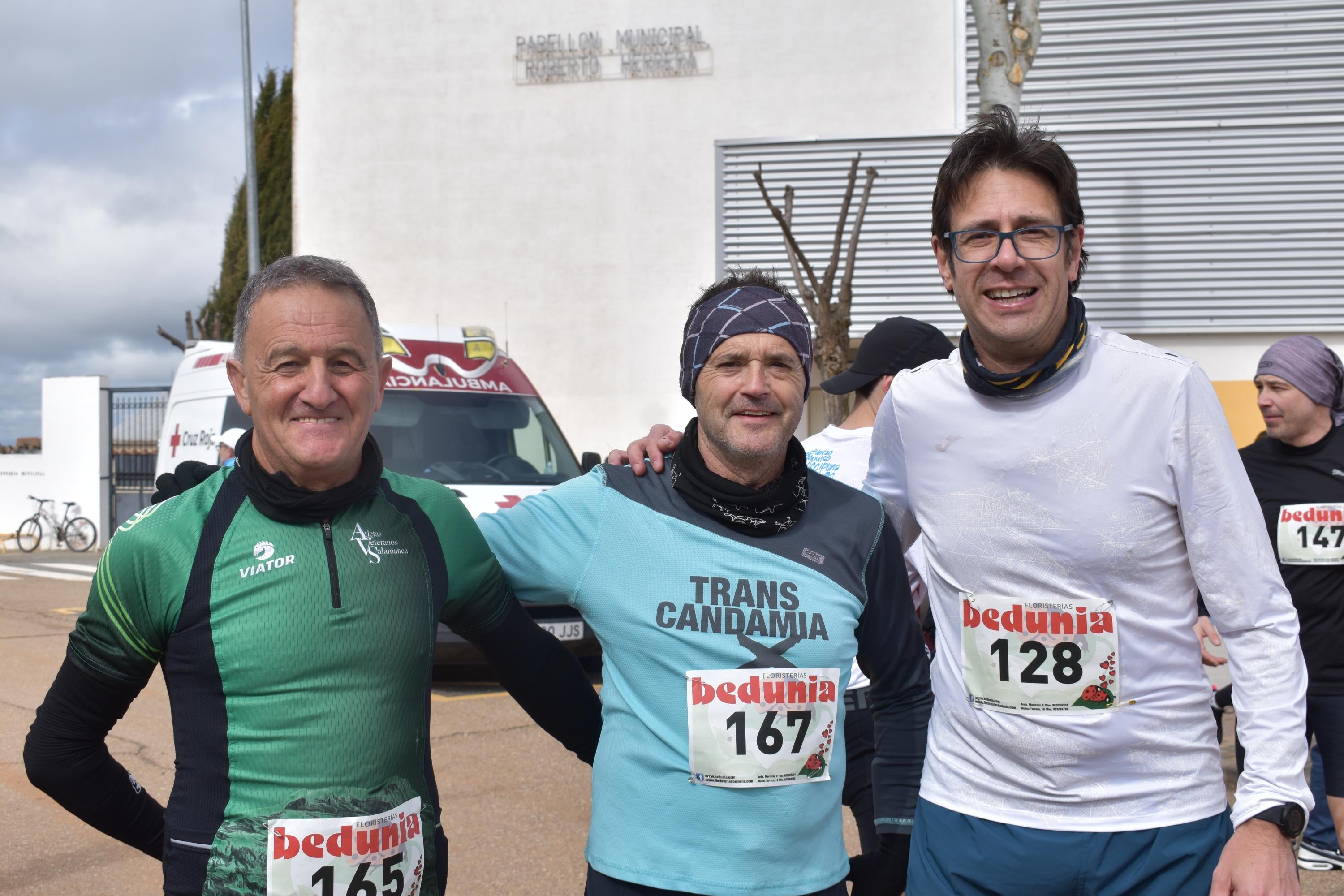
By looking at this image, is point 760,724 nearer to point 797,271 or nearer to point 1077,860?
point 1077,860

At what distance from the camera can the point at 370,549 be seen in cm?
219

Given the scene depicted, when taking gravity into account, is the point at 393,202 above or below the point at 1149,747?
above

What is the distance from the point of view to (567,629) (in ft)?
25.6

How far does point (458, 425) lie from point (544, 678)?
6455 millimetres

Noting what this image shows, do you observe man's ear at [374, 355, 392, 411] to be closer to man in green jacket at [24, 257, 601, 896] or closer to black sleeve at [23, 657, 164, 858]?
man in green jacket at [24, 257, 601, 896]

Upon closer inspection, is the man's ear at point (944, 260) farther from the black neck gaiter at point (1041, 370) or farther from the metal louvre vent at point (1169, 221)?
the metal louvre vent at point (1169, 221)

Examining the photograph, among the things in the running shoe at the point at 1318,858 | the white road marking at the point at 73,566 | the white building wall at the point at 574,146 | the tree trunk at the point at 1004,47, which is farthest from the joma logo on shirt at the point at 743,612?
the white road marking at the point at 73,566

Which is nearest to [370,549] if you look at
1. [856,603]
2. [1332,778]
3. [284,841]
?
[284,841]

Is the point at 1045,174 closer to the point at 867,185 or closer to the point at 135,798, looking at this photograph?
the point at 135,798

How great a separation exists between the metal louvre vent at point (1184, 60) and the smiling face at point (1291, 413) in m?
12.3

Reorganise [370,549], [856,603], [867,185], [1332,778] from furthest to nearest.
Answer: [867,185] → [1332,778] → [856,603] → [370,549]

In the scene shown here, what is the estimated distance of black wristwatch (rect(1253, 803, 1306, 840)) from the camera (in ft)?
6.77

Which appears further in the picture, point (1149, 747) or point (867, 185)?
point (867, 185)

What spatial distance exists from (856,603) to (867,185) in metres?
13.0
